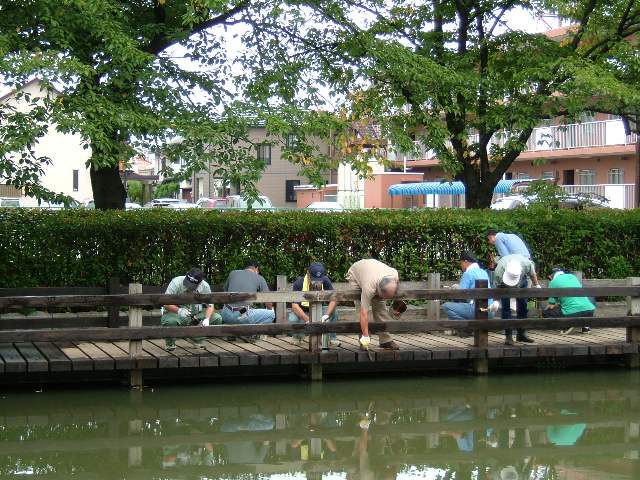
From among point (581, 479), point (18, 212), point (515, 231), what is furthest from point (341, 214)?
point (581, 479)

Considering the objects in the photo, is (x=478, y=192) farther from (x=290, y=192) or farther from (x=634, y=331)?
(x=290, y=192)

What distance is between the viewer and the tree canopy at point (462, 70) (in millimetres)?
17062

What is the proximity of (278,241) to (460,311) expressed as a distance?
3.34 metres

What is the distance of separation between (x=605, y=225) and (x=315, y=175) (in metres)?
5.93

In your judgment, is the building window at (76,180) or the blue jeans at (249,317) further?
the building window at (76,180)

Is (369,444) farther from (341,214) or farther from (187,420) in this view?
(341,214)

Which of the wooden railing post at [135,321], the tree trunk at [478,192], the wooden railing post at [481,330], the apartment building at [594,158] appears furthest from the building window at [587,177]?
the wooden railing post at [135,321]

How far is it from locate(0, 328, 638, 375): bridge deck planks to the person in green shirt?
37cm

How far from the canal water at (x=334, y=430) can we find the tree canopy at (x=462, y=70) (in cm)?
530

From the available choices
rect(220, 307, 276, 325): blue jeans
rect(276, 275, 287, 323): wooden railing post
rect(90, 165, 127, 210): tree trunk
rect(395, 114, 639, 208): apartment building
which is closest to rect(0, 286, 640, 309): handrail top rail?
rect(220, 307, 276, 325): blue jeans

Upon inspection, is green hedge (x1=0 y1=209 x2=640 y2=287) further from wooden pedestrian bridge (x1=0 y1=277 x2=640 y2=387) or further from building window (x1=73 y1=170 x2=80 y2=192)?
building window (x1=73 y1=170 x2=80 y2=192)

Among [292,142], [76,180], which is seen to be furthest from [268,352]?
[76,180]

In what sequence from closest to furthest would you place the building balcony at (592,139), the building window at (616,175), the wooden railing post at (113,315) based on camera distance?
the wooden railing post at (113,315) → the building balcony at (592,139) → the building window at (616,175)

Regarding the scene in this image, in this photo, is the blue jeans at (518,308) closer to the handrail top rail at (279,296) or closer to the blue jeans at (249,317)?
the handrail top rail at (279,296)
